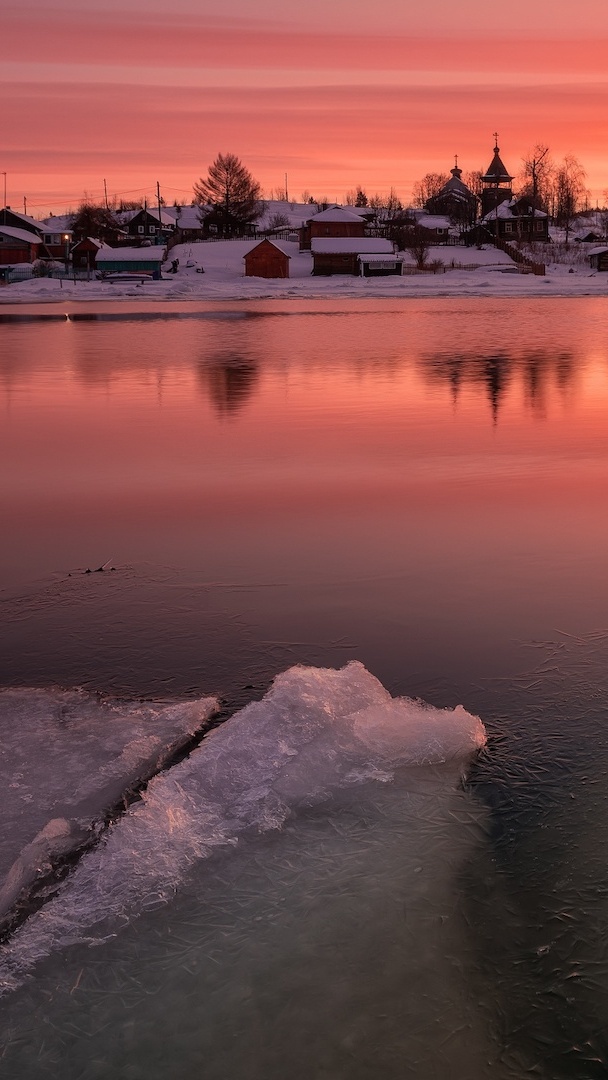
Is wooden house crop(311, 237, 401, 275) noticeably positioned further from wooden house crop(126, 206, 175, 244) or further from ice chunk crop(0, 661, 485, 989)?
ice chunk crop(0, 661, 485, 989)

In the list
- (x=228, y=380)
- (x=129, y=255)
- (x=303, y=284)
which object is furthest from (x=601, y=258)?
(x=228, y=380)

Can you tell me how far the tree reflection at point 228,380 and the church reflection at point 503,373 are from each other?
366 cm

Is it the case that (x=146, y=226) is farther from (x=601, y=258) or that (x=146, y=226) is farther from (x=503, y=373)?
(x=503, y=373)

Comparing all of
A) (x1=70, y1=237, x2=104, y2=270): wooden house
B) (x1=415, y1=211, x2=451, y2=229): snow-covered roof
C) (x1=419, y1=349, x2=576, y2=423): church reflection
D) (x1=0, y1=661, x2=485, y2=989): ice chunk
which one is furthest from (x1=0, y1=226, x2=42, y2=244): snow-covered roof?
(x1=0, y1=661, x2=485, y2=989): ice chunk

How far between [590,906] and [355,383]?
54.3 feet

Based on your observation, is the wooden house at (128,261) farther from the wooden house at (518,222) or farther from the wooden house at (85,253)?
the wooden house at (518,222)

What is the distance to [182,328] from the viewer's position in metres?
35.8

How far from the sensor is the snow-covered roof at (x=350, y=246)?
85438 mm

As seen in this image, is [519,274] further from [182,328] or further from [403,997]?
[403,997]

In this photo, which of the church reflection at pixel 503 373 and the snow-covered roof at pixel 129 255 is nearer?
the church reflection at pixel 503 373

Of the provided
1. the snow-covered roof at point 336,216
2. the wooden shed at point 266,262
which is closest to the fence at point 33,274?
the wooden shed at point 266,262

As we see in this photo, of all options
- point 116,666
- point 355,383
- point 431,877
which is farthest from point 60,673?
point 355,383

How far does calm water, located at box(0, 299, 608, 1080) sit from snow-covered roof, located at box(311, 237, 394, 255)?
73.1 metres

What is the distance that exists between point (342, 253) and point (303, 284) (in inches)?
429
